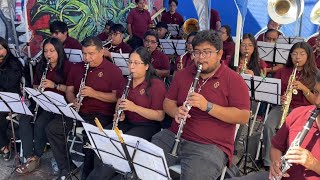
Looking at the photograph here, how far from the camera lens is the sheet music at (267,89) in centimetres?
439

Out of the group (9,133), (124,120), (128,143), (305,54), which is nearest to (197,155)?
(128,143)

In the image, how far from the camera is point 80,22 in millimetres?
9086

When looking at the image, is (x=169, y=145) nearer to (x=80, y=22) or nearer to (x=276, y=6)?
(x=276, y=6)

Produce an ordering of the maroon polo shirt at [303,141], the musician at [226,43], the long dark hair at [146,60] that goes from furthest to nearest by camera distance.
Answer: the musician at [226,43]
the long dark hair at [146,60]
the maroon polo shirt at [303,141]

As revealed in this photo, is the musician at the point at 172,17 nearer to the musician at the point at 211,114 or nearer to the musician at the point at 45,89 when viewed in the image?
the musician at the point at 45,89

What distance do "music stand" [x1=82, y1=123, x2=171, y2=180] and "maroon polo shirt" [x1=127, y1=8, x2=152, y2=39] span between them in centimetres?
644

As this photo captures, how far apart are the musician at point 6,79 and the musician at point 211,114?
2.63 meters

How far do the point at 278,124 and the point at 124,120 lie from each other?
1947 millimetres

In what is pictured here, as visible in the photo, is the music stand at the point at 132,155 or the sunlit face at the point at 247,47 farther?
the sunlit face at the point at 247,47

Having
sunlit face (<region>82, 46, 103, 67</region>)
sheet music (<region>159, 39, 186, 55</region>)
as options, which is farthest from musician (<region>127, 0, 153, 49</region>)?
sunlit face (<region>82, 46, 103, 67</region>)

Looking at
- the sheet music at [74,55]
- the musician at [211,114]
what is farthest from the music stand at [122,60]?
the musician at [211,114]

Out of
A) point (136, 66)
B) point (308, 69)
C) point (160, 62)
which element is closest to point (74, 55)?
point (160, 62)

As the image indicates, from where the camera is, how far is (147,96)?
4.19 m

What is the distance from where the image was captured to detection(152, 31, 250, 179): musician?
3.33 meters
